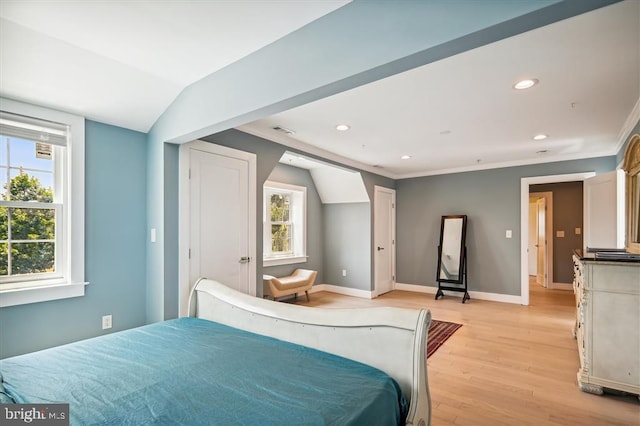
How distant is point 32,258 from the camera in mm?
2418

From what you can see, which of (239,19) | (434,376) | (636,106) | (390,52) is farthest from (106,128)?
(636,106)

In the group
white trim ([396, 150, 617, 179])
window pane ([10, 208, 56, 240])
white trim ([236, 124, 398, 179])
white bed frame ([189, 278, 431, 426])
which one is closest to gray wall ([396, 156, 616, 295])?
white trim ([396, 150, 617, 179])

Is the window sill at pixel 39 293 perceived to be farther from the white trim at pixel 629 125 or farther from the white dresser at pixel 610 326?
the white trim at pixel 629 125

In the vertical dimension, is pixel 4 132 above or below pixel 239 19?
below

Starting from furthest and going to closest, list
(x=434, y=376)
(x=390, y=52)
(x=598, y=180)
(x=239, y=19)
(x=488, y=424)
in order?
(x=598, y=180) → (x=434, y=376) → (x=488, y=424) → (x=239, y=19) → (x=390, y=52)

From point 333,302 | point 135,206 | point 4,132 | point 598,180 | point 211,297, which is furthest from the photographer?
point 333,302

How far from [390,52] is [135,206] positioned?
2.58 m

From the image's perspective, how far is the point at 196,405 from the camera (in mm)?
1172

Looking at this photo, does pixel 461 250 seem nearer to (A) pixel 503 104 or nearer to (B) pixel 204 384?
(A) pixel 503 104

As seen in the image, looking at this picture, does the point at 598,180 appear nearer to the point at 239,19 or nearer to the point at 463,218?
the point at 463,218

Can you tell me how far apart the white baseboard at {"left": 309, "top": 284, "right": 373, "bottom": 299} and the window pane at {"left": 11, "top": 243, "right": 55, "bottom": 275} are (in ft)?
13.7

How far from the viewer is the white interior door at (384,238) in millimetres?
5941

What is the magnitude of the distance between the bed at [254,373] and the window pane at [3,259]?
3.57 feet

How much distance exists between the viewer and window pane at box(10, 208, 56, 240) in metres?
2.35
